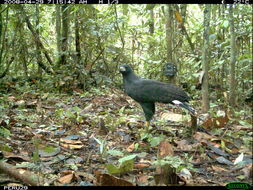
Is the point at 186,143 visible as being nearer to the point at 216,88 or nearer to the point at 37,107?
the point at 216,88

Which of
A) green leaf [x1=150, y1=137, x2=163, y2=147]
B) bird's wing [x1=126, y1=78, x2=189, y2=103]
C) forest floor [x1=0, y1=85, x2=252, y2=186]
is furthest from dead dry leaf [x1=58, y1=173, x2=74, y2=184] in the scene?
bird's wing [x1=126, y1=78, x2=189, y2=103]

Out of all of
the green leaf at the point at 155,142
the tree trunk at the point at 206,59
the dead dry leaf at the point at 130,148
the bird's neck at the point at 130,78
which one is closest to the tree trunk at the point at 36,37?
the bird's neck at the point at 130,78

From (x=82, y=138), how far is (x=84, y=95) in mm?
3420

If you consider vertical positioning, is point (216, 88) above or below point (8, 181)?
above

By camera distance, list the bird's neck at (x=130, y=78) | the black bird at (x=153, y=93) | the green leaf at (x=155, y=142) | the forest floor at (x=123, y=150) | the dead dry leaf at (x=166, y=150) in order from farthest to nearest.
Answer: the bird's neck at (x=130, y=78) < the black bird at (x=153, y=93) < the green leaf at (x=155, y=142) < the dead dry leaf at (x=166, y=150) < the forest floor at (x=123, y=150)

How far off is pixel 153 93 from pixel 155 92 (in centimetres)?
3

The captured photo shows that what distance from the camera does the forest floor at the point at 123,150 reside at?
2594 millimetres

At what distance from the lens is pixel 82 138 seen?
4160 millimetres

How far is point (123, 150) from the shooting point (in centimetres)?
365

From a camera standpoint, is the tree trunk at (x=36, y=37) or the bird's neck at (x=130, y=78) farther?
the tree trunk at (x=36, y=37)

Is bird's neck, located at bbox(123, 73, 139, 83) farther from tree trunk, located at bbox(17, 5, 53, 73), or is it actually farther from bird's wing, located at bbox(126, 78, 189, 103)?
tree trunk, located at bbox(17, 5, 53, 73)

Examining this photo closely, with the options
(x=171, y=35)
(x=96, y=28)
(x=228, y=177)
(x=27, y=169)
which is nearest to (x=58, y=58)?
(x=96, y=28)

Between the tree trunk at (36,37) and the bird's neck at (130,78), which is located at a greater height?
the tree trunk at (36,37)

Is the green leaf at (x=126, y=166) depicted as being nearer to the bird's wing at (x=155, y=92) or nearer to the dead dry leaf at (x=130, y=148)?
the dead dry leaf at (x=130, y=148)
